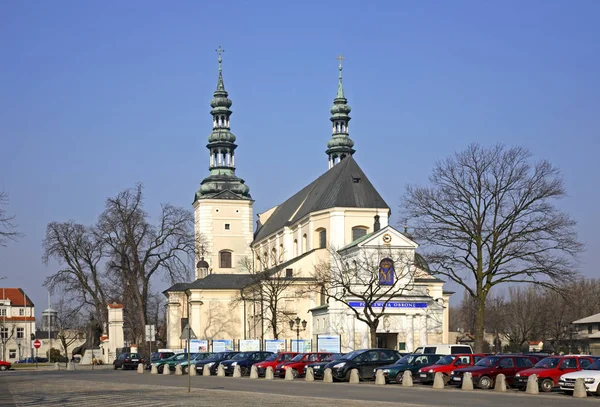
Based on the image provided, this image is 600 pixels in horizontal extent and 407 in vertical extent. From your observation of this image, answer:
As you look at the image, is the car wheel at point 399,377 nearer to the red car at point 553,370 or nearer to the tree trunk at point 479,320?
the red car at point 553,370

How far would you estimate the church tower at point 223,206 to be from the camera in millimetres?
101312

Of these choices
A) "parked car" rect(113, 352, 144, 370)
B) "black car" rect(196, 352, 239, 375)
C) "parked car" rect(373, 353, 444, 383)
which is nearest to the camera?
"parked car" rect(373, 353, 444, 383)

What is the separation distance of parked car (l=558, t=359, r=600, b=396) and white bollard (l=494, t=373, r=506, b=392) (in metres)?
1.90

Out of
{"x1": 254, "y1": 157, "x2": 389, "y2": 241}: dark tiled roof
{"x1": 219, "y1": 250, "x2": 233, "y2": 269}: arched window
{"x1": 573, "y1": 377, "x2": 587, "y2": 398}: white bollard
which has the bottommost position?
{"x1": 573, "y1": 377, "x2": 587, "y2": 398}: white bollard

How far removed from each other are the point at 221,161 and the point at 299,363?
60390mm

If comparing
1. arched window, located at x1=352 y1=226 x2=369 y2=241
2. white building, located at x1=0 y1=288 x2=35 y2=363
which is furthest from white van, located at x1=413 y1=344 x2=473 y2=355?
white building, located at x1=0 y1=288 x2=35 y2=363

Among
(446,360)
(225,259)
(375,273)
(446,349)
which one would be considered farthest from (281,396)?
(225,259)

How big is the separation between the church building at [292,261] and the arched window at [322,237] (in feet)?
0.45

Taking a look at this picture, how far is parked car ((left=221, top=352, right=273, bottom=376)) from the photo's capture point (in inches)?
1932

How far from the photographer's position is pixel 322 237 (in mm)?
81812

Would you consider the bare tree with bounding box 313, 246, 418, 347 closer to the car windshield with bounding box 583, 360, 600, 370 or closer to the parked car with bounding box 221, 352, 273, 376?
the parked car with bounding box 221, 352, 273, 376

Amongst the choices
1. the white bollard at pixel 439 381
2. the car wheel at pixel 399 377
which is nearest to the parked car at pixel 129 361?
the car wheel at pixel 399 377

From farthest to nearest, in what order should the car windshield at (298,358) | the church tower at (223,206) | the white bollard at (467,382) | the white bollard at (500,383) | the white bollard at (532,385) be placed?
the church tower at (223,206) < the car windshield at (298,358) < the white bollard at (467,382) < the white bollard at (500,383) < the white bollard at (532,385)

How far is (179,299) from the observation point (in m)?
94.8
